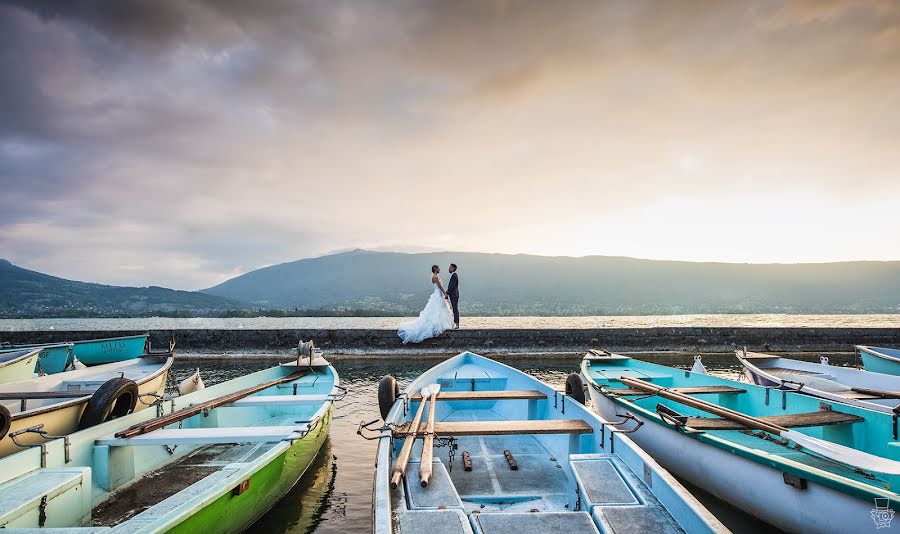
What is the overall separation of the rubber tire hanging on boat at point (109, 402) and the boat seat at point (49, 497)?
2.44 metres

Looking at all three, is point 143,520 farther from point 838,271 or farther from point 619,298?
point 838,271

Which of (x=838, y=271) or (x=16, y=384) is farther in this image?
(x=838, y=271)

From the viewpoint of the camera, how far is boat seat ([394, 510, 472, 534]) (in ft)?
12.6

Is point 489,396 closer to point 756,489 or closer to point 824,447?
point 756,489

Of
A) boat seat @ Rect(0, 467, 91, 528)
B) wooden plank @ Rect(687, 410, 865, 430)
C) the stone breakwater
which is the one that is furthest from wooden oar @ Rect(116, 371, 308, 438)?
the stone breakwater

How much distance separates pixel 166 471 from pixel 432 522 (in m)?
5.41

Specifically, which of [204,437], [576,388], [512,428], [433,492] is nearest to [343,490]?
[204,437]

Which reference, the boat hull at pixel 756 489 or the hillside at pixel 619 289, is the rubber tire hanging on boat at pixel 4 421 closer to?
the boat hull at pixel 756 489

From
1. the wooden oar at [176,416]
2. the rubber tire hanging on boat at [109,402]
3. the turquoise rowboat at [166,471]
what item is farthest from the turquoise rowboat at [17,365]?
the wooden oar at [176,416]

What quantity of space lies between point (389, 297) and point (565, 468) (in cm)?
11965

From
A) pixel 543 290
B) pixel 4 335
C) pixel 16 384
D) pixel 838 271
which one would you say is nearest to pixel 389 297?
pixel 543 290

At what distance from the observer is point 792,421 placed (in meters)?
6.88

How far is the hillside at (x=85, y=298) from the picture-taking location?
109062mm

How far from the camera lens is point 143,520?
13.5 feet
